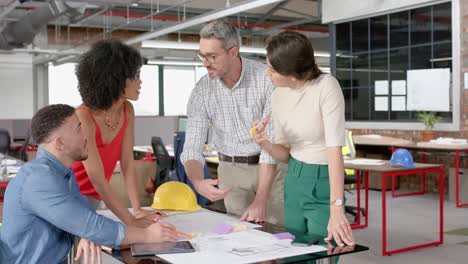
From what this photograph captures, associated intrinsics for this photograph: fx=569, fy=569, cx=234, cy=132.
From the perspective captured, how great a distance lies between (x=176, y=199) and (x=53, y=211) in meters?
0.77

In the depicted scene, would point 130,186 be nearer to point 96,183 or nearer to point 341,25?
point 96,183

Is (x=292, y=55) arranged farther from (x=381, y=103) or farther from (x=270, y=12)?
(x=270, y=12)

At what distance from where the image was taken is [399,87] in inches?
392

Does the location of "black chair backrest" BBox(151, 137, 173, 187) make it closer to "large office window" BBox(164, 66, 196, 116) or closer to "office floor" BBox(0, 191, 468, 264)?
"office floor" BBox(0, 191, 468, 264)

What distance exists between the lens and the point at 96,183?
221 centimetres

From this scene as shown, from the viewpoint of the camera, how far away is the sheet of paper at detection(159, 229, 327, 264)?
1680mm

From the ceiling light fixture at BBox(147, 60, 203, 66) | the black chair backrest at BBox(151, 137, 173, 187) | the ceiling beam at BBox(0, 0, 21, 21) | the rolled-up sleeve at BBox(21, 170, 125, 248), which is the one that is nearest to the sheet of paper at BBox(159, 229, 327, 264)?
the rolled-up sleeve at BBox(21, 170, 125, 248)

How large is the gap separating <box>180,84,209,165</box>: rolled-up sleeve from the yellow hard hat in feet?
0.76

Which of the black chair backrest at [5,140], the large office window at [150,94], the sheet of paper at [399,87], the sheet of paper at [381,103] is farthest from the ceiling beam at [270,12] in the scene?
the black chair backrest at [5,140]

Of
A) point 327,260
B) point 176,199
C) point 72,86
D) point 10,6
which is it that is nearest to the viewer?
point 327,260

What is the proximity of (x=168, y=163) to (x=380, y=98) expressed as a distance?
16.1 feet

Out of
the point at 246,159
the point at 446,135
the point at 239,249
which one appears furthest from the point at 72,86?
the point at 239,249

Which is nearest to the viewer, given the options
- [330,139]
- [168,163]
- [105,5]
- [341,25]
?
[330,139]

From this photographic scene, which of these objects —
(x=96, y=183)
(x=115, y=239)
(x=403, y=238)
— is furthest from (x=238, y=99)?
(x=403, y=238)
